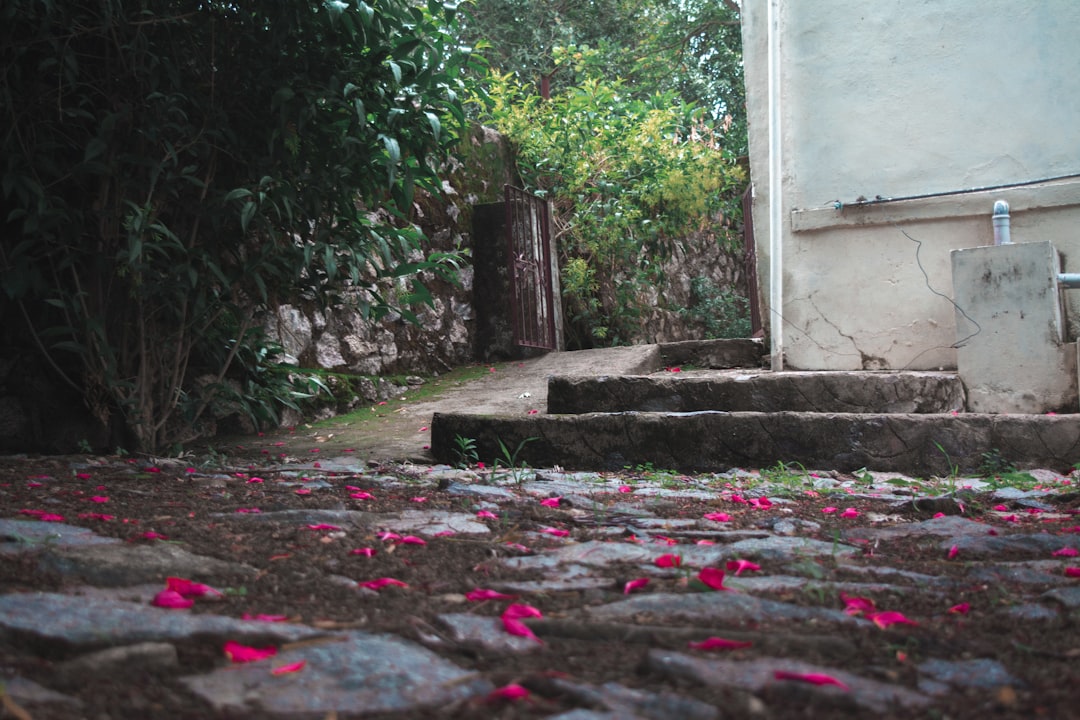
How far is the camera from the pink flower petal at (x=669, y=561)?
6.07ft

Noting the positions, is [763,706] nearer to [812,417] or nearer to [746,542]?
[746,542]

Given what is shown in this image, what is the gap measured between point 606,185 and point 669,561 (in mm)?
7063

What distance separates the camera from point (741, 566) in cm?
183

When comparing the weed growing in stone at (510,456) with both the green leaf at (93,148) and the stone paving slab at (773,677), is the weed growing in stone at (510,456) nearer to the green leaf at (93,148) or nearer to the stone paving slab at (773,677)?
the green leaf at (93,148)

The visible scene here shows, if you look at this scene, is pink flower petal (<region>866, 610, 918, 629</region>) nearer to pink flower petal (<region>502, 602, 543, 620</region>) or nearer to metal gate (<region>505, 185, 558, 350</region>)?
pink flower petal (<region>502, 602, 543, 620</region>)

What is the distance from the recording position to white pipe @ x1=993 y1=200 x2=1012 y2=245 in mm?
4410

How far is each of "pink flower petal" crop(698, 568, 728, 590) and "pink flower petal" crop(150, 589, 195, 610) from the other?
2.88ft

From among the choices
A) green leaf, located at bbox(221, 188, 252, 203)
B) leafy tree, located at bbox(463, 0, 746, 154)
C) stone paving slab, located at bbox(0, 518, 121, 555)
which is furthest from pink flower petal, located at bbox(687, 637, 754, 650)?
leafy tree, located at bbox(463, 0, 746, 154)

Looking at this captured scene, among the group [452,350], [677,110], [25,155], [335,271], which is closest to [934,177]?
[335,271]

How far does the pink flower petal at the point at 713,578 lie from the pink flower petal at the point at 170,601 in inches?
34.5

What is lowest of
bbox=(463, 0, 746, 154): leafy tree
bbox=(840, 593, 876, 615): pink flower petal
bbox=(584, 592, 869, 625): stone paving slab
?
bbox=(840, 593, 876, 615): pink flower petal

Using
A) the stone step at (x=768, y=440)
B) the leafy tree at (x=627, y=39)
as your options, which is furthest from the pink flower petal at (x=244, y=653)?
the leafy tree at (x=627, y=39)

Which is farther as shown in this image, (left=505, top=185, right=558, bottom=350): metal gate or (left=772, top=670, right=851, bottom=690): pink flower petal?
(left=505, top=185, right=558, bottom=350): metal gate

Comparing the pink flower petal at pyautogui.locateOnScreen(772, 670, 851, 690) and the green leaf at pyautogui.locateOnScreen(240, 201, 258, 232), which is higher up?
the green leaf at pyautogui.locateOnScreen(240, 201, 258, 232)
